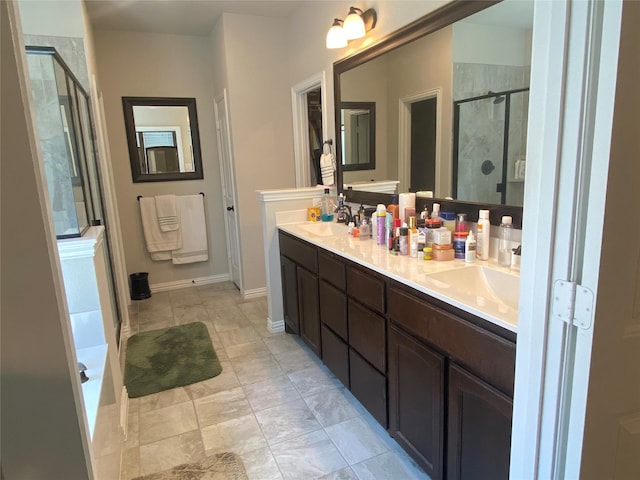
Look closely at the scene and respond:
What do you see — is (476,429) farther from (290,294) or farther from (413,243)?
(290,294)

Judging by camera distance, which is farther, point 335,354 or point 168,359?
point 168,359

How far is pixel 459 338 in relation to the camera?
1350mm

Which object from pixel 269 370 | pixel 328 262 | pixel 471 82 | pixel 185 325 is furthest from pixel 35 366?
pixel 185 325

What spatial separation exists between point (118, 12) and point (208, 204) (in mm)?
1976

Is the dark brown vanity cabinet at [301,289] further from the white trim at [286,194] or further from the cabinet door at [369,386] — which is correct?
the cabinet door at [369,386]

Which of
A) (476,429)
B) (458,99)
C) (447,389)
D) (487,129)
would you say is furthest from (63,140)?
(476,429)

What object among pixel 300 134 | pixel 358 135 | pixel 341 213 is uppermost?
pixel 300 134

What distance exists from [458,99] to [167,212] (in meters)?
3.34

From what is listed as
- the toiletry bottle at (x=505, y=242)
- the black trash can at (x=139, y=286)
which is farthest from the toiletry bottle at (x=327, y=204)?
the black trash can at (x=139, y=286)

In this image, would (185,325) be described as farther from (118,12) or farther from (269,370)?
(118,12)

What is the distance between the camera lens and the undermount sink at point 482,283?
1.54 m

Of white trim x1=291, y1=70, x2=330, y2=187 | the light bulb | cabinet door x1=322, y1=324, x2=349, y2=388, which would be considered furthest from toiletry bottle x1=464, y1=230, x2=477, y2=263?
white trim x1=291, y1=70, x2=330, y2=187

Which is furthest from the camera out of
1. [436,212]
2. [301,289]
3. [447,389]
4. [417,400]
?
[301,289]

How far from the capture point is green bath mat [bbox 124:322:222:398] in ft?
8.55
